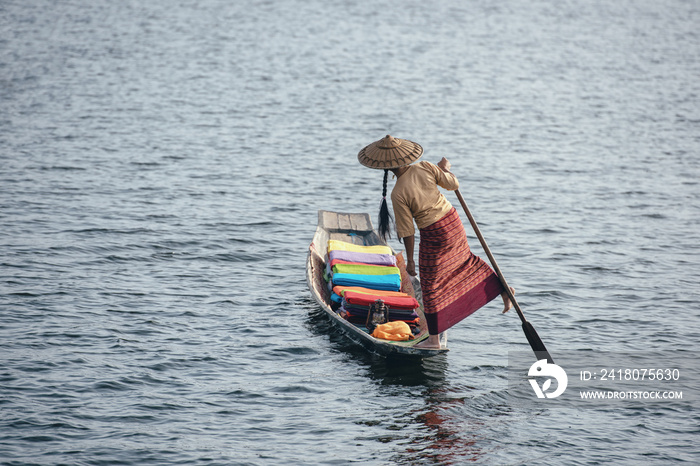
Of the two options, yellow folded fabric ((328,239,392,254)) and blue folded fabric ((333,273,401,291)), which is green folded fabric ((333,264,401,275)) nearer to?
blue folded fabric ((333,273,401,291))

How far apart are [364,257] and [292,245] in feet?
12.1

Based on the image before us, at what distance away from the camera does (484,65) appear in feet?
135

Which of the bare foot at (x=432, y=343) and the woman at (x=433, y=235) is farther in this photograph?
the bare foot at (x=432, y=343)

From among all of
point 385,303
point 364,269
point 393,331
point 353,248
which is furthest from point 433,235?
point 353,248

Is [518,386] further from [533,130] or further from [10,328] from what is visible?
[533,130]

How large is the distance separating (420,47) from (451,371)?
36977mm

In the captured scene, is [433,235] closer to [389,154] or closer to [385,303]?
[389,154]

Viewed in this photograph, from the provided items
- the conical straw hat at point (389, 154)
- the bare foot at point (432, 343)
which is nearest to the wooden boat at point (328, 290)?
the bare foot at point (432, 343)

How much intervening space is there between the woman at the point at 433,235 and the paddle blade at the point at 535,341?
52cm

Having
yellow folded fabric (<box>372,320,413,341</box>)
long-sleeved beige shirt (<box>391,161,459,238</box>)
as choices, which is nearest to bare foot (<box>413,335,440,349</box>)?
yellow folded fabric (<box>372,320,413,341</box>)

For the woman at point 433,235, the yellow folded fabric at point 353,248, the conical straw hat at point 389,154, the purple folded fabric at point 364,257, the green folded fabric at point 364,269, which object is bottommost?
the green folded fabric at point 364,269

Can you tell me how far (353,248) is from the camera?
13.2 m

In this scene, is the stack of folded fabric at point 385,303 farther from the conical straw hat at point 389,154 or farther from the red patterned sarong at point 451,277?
the conical straw hat at point 389,154

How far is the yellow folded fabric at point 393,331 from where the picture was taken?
407 inches
